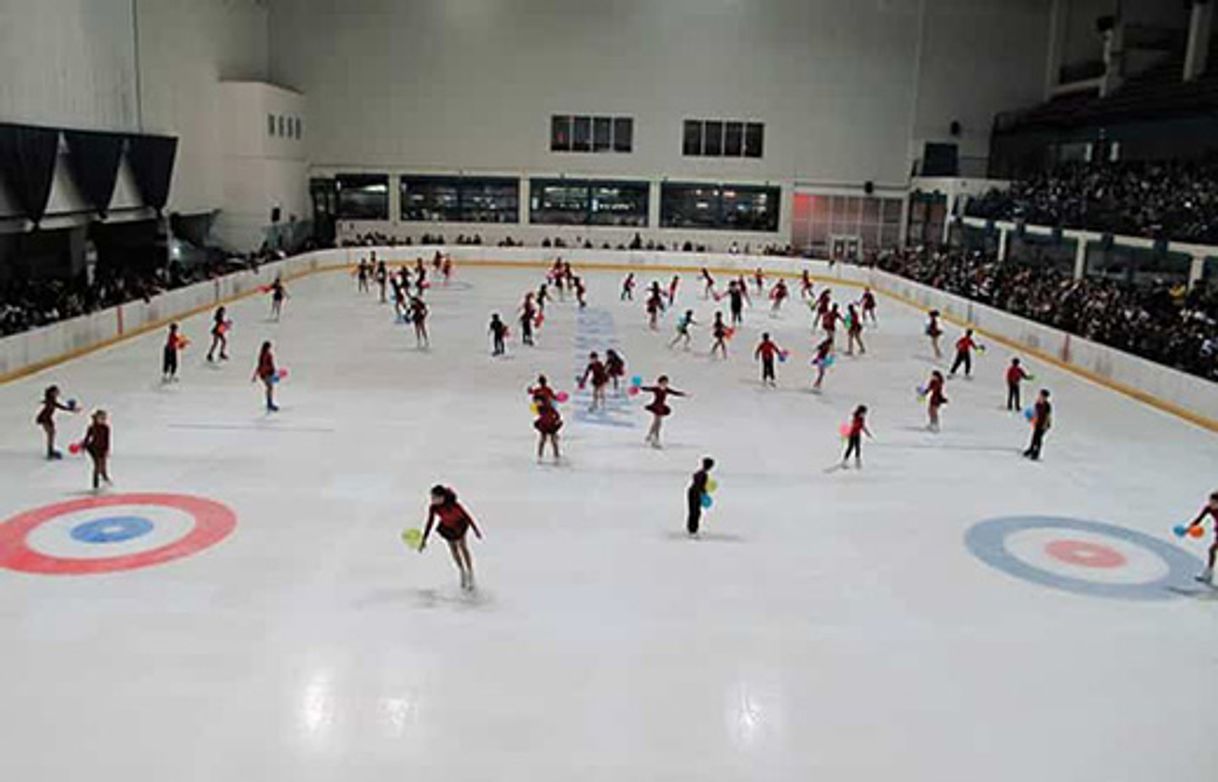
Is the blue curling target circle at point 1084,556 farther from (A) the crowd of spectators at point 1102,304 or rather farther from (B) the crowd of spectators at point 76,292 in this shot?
(B) the crowd of spectators at point 76,292

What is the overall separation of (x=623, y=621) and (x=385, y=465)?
666cm

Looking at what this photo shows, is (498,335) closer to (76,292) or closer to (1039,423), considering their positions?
(76,292)

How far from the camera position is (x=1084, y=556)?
1290 centimetres

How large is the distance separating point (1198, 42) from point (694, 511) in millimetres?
41457

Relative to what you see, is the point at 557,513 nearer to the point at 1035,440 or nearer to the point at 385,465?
the point at 385,465

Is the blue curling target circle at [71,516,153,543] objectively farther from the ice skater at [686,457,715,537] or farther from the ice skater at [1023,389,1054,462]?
the ice skater at [1023,389,1054,462]

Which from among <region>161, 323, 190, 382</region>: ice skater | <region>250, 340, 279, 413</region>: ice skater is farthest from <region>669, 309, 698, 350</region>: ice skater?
<region>161, 323, 190, 382</region>: ice skater

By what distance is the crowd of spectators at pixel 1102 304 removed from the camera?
22938 millimetres

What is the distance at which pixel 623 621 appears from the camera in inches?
414

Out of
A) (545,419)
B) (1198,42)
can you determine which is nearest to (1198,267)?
(1198,42)

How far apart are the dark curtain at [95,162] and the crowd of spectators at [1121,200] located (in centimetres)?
3371

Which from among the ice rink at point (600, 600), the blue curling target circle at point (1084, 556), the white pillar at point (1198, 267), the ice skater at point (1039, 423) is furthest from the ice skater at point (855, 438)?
the white pillar at point (1198, 267)

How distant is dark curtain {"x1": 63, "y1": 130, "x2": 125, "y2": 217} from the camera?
1233 inches

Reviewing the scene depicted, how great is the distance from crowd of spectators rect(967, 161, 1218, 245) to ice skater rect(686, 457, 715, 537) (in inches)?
967
